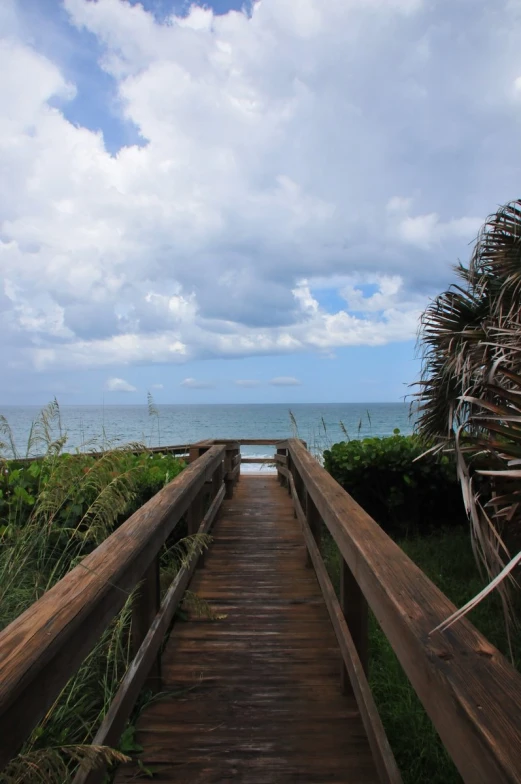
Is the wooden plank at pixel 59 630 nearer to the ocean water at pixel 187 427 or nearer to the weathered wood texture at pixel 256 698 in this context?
the weathered wood texture at pixel 256 698

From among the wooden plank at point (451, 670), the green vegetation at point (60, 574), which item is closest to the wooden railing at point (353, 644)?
the wooden plank at point (451, 670)

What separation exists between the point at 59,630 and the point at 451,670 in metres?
0.85

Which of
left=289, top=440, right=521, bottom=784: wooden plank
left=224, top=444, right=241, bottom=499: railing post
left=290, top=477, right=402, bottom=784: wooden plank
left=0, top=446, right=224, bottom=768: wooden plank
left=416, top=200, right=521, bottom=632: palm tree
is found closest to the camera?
left=289, top=440, right=521, bottom=784: wooden plank

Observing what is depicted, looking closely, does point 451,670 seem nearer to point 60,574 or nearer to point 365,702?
point 365,702

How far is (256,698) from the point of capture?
2.34 metres

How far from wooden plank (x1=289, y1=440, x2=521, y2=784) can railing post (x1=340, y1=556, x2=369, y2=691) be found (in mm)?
547

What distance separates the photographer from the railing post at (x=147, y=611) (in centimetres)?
220

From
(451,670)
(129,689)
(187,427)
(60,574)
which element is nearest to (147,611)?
(129,689)

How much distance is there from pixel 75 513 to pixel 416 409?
343cm

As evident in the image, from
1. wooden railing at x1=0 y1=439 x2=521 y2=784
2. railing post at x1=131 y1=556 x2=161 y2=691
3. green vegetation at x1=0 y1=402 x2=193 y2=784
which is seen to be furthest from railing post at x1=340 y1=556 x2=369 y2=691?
railing post at x1=131 y1=556 x2=161 y2=691

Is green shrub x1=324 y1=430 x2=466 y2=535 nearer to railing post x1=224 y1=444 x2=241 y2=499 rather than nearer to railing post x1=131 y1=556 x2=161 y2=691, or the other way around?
railing post x1=224 y1=444 x2=241 y2=499

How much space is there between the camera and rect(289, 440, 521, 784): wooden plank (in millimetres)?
821

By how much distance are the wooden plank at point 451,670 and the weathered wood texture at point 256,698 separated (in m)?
0.85

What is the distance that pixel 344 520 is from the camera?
2.09m
